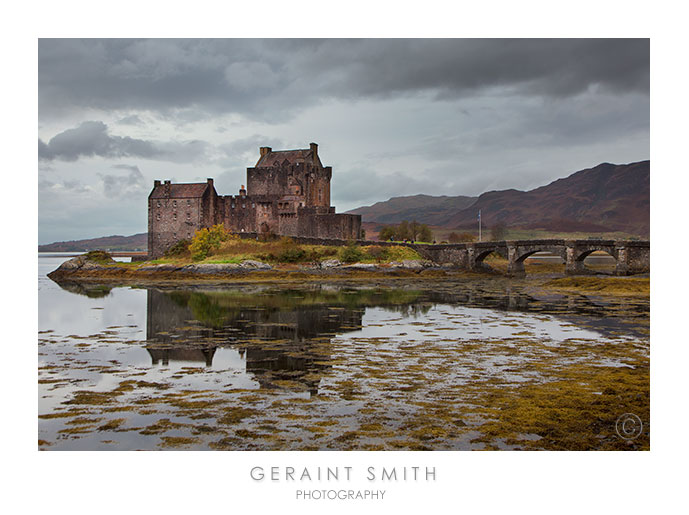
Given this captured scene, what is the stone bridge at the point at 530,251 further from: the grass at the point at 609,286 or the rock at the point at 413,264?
the grass at the point at 609,286

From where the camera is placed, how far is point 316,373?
30.9ft

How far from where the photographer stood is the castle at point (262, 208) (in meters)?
55.1

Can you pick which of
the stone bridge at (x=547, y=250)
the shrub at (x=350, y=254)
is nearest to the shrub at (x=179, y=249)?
the shrub at (x=350, y=254)

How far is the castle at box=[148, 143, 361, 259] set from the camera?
2169 inches

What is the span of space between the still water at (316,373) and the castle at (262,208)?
35.8 meters

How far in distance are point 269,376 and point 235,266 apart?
3665 centimetres

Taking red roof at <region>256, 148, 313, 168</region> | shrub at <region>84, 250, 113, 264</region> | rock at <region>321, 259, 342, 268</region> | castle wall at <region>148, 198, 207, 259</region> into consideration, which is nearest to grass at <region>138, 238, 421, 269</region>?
rock at <region>321, 259, 342, 268</region>

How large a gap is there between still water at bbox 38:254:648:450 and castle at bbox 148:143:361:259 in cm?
3577

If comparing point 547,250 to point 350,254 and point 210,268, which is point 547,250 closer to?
point 350,254

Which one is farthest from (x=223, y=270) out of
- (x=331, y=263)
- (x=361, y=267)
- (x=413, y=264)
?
(x=413, y=264)

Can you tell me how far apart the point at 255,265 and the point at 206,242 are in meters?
8.25

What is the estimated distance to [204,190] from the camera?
56625mm
